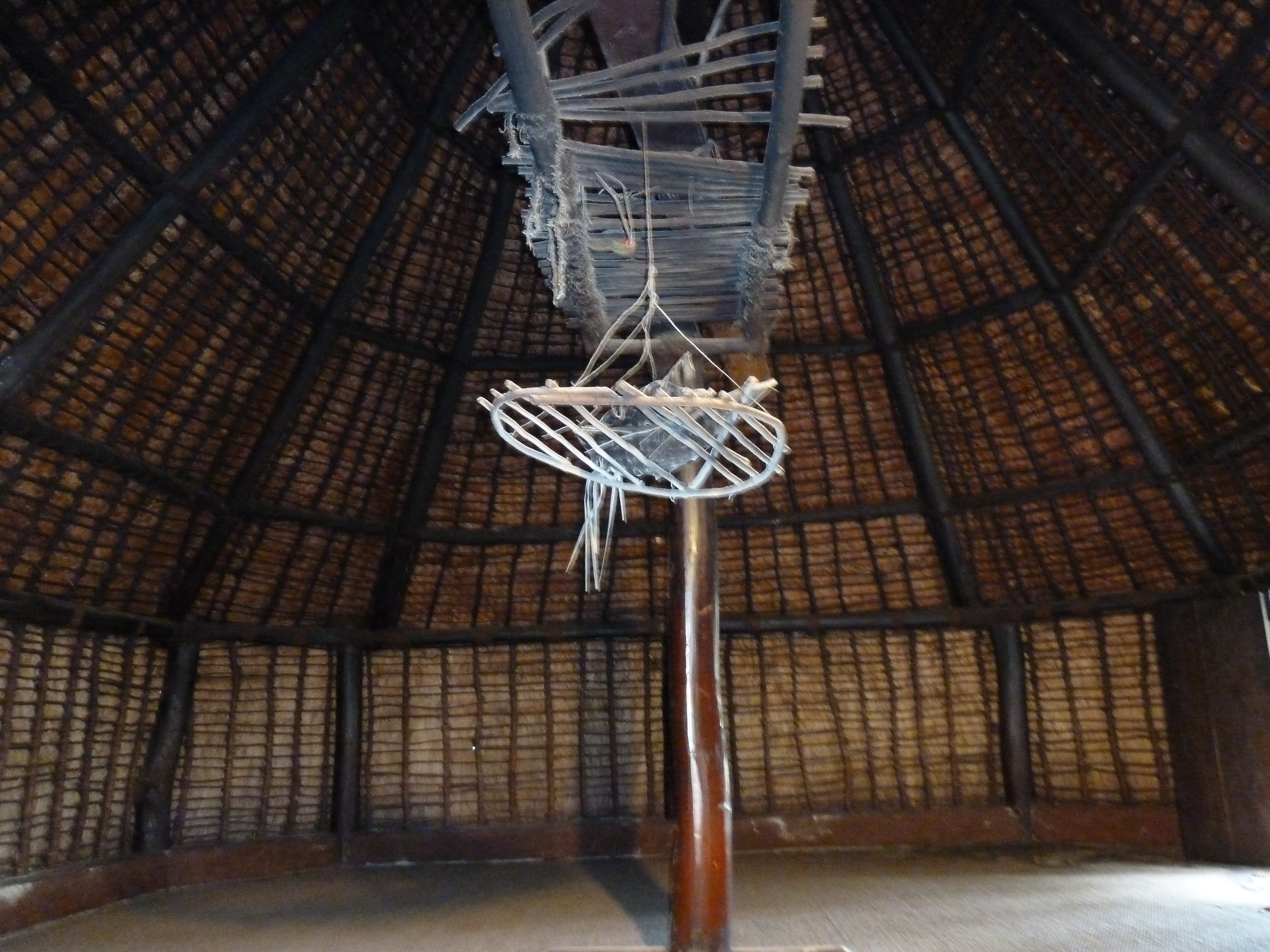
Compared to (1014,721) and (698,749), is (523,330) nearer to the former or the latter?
(698,749)

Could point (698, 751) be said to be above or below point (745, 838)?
above

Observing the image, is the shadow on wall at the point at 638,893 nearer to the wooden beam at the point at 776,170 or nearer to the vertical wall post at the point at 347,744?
the vertical wall post at the point at 347,744

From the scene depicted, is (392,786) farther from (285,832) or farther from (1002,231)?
(1002,231)

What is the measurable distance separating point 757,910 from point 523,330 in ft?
13.3

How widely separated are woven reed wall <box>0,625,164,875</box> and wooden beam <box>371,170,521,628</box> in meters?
1.72

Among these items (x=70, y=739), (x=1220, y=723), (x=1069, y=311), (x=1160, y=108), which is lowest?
(x=1220, y=723)

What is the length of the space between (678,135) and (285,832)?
19.2 ft

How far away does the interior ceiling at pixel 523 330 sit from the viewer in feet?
15.8

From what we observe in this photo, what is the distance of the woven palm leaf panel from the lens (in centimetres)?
497

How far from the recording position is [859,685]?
26.2 ft

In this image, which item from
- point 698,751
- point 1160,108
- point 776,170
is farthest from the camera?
point 1160,108

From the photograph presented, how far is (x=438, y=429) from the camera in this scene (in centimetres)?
706

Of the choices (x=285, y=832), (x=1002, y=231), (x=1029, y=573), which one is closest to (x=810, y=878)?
(x=1029, y=573)

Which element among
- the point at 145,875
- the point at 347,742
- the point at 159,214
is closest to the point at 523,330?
the point at 159,214
